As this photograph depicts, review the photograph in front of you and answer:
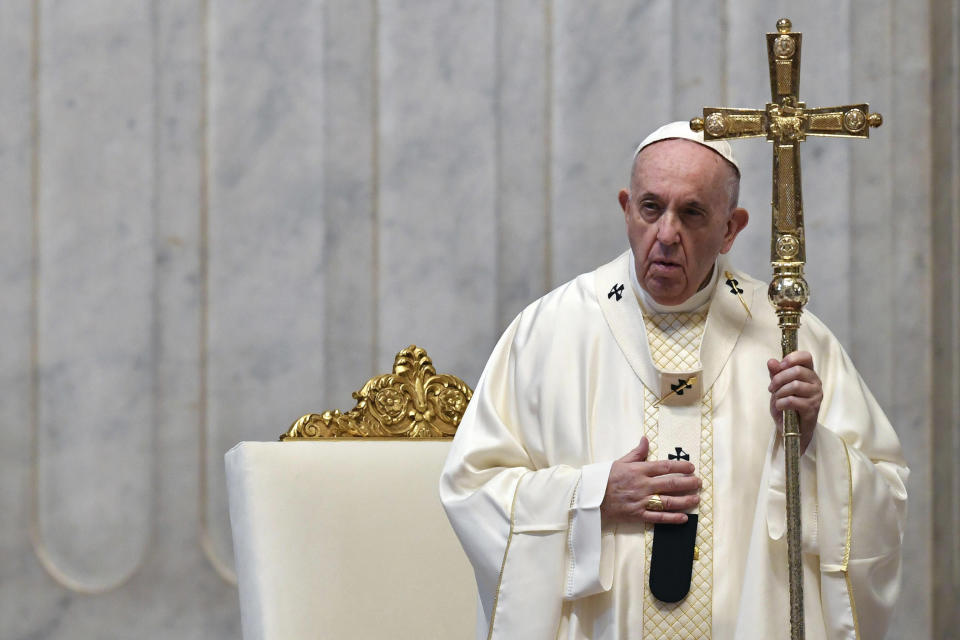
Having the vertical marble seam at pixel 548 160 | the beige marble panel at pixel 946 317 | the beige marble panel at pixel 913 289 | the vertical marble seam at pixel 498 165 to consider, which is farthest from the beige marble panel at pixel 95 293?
the beige marble panel at pixel 946 317

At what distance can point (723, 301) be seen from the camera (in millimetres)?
2824

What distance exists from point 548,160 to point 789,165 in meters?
1.62

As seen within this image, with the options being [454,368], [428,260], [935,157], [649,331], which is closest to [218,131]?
[428,260]

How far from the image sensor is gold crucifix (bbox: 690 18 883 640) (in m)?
2.29

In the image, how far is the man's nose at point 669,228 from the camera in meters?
2.60

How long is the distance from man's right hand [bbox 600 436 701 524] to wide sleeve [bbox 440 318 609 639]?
48 mm

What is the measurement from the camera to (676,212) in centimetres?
262

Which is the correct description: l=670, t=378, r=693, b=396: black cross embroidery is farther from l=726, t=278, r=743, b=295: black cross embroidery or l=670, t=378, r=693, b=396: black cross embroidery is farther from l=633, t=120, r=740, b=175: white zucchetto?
l=633, t=120, r=740, b=175: white zucchetto

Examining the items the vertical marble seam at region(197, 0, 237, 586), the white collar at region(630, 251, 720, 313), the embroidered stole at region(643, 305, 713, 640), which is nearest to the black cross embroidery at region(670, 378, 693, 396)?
the embroidered stole at region(643, 305, 713, 640)

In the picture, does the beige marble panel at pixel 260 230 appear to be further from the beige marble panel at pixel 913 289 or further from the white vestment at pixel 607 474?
the beige marble panel at pixel 913 289

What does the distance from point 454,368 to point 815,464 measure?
5.19ft

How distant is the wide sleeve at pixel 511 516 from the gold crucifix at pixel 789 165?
412 millimetres

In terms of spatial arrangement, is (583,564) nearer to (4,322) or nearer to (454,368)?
(454,368)

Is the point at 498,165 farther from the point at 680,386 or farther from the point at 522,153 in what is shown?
the point at 680,386
